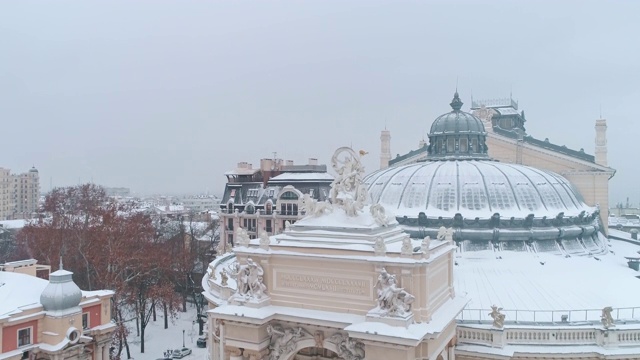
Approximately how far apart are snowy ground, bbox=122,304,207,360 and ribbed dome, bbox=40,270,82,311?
13.7 metres

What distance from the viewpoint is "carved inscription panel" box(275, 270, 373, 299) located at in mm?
16516

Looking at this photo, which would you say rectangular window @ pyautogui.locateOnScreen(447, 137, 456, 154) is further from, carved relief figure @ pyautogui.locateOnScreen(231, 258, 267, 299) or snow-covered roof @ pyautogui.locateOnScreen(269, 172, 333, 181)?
snow-covered roof @ pyautogui.locateOnScreen(269, 172, 333, 181)

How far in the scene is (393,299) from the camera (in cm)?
1542

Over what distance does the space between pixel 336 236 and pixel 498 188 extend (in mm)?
14318

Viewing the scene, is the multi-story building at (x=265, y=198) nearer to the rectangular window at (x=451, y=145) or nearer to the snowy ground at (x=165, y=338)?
the snowy ground at (x=165, y=338)

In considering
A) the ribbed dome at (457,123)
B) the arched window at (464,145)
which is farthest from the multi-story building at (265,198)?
the arched window at (464,145)

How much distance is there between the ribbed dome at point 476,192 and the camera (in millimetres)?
27531

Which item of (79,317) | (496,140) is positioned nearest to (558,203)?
(496,140)

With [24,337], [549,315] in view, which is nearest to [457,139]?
[549,315]

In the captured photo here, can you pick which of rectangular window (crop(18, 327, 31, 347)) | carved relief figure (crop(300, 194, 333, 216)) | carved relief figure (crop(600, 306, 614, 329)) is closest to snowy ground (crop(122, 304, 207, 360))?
rectangular window (crop(18, 327, 31, 347))

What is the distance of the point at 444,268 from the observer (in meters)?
18.4

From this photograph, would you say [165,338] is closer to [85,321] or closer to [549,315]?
[85,321]

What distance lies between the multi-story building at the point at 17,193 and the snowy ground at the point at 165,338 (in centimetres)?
9352

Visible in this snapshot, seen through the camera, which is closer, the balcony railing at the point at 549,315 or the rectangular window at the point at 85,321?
the balcony railing at the point at 549,315
